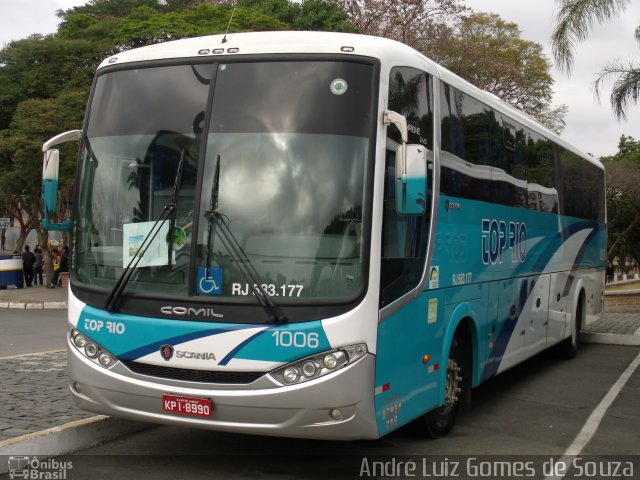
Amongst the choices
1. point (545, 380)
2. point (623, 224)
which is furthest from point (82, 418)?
point (623, 224)

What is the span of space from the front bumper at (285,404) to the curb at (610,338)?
32.7 ft

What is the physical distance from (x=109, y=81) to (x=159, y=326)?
81.2 inches

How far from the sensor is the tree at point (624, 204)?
3972cm

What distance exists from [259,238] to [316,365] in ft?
3.07

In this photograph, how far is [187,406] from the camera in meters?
5.27

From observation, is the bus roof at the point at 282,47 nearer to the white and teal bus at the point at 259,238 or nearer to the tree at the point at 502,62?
the white and teal bus at the point at 259,238

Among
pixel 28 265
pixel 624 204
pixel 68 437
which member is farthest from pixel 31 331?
pixel 624 204

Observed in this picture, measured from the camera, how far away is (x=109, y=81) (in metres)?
6.10

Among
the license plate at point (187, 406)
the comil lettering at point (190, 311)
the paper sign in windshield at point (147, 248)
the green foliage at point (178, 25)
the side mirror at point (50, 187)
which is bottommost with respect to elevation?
the license plate at point (187, 406)

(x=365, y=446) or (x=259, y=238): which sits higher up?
(x=259, y=238)

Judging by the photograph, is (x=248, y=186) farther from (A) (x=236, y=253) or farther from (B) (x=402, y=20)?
(B) (x=402, y=20)

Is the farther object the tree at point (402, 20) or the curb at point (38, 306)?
the tree at point (402, 20)

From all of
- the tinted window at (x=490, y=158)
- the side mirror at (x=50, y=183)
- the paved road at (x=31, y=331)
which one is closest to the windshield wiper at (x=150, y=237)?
the side mirror at (x=50, y=183)

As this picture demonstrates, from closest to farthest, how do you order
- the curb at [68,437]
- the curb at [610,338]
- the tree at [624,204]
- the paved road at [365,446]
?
the curb at [68,437] < the paved road at [365,446] < the curb at [610,338] < the tree at [624,204]
